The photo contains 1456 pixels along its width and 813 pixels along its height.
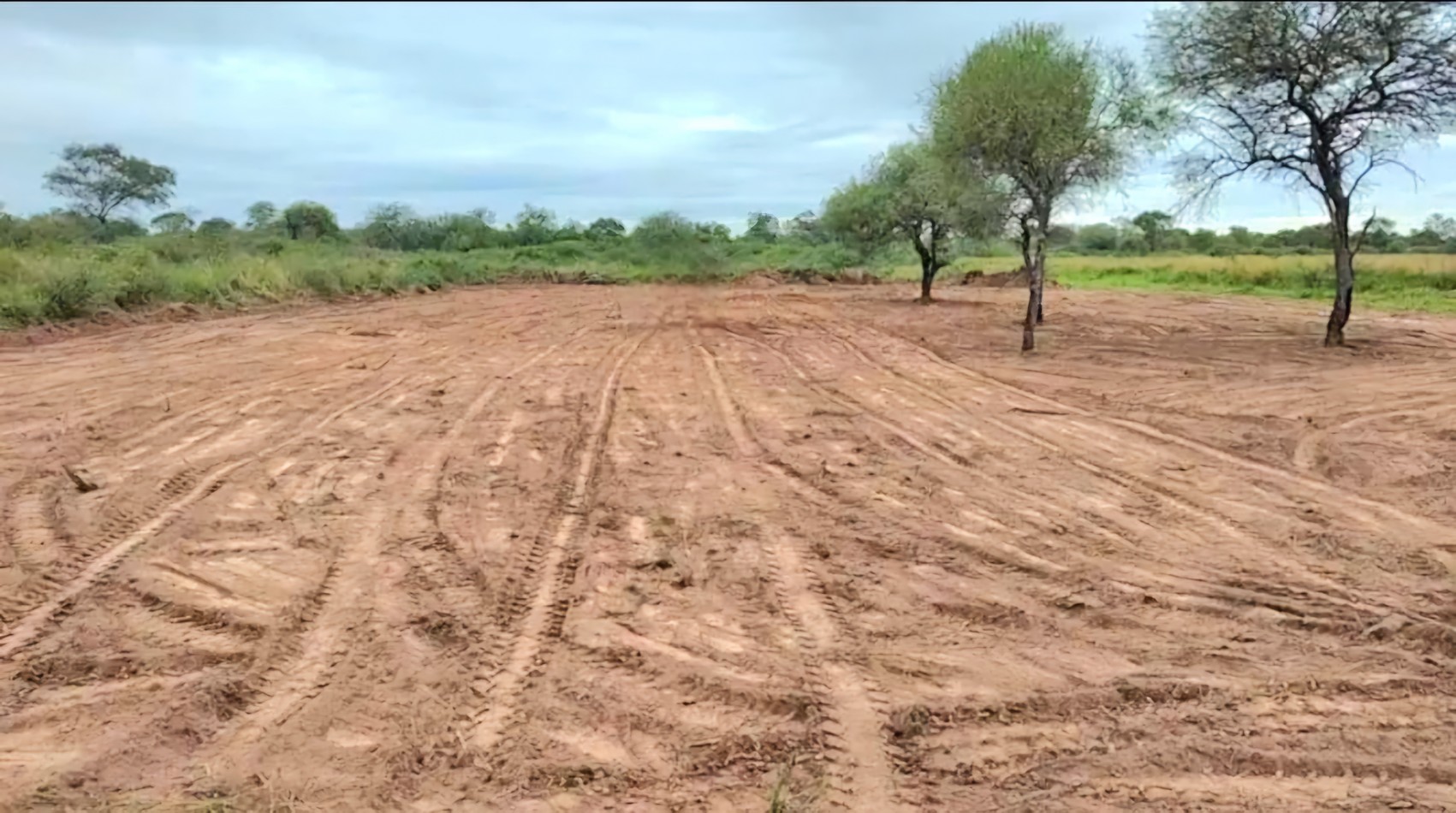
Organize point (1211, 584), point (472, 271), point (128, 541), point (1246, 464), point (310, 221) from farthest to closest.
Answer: point (310, 221)
point (472, 271)
point (1246, 464)
point (128, 541)
point (1211, 584)

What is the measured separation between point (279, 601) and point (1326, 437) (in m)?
7.51

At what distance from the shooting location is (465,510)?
5895mm

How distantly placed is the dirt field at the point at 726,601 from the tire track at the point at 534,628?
2cm

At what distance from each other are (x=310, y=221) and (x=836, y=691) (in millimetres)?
43589

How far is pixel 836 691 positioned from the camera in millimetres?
3648

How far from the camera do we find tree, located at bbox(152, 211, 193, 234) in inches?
1248

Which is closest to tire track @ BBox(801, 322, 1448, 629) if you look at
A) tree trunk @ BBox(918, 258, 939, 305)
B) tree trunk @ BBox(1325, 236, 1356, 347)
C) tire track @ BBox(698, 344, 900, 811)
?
tire track @ BBox(698, 344, 900, 811)

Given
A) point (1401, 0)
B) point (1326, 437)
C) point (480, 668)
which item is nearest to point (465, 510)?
point (480, 668)

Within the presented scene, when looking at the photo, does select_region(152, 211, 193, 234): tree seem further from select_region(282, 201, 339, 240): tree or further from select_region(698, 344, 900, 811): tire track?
select_region(698, 344, 900, 811): tire track

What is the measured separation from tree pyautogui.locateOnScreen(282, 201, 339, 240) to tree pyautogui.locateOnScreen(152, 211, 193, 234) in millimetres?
4238

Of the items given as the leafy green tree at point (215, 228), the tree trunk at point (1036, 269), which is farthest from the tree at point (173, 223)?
the tree trunk at point (1036, 269)

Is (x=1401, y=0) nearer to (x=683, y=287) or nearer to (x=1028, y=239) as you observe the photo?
(x=1028, y=239)

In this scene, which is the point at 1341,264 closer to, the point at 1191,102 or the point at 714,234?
the point at 1191,102

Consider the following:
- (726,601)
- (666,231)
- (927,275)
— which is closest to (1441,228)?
(927,275)
